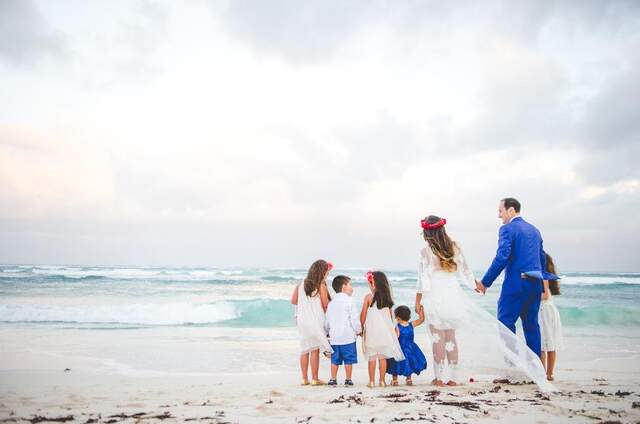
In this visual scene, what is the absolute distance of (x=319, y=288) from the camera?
18.9 feet

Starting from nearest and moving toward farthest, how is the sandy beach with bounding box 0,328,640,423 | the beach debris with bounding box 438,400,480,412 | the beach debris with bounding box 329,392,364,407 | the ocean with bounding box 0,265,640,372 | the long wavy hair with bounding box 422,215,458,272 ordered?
1. the sandy beach with bounding box 0,328,640,423
2. the beach debris with bounding box 438,400,480,412
3. the beach debris with bounding box 329,392,364,407
4. the long wavy hair with bounding box 422,215,458,272
5. the ocean with bounding box 0,265,640,372

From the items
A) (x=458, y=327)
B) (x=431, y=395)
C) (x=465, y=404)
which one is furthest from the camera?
(x=458, y=327)

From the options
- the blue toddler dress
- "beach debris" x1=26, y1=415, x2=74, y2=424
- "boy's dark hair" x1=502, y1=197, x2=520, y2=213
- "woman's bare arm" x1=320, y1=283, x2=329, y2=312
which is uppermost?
"boy's dark hair" x1=502, y1=197, x2=520, y2=213

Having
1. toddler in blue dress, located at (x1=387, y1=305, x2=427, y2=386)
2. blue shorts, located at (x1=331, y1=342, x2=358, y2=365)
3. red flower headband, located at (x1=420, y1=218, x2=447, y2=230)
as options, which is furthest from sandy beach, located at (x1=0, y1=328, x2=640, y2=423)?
red flower headband, located at (x1=420, y1=218, x2=447, y2=230)

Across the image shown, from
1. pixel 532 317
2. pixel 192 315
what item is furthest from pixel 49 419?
pixel 192 315

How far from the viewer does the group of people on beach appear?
503 cm

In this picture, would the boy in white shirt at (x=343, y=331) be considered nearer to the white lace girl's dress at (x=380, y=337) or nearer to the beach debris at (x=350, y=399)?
the white lace girl's dress at (x=380, y=337)

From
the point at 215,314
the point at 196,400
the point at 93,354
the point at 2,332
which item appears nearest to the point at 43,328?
the point at 2,332

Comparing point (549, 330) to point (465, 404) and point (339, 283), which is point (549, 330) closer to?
point (465, 404)

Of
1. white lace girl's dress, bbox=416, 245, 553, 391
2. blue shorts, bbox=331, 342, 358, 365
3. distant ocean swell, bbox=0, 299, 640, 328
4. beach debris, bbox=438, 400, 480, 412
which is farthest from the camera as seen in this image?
distant ocean swell, bbox=0, 299, 640, 328

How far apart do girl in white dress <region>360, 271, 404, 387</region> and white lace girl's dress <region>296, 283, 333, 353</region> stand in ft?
1.84

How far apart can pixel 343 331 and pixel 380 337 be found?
0.49 m

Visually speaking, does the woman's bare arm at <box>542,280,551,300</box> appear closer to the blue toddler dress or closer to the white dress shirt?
the blue toddler dress

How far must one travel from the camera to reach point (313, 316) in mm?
5676
